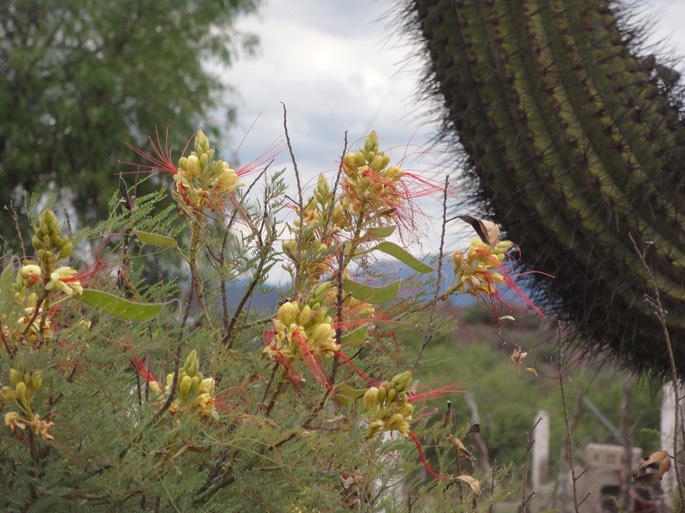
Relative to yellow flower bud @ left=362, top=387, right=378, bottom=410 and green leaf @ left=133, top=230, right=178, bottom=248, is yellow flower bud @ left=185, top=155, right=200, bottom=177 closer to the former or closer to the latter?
green leaf @ left=133, top=230, right=178, bottom=248

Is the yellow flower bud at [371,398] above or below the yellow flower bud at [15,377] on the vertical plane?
below

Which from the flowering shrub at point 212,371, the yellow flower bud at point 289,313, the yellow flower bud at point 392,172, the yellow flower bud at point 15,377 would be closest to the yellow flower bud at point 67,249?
the flowering shrub at point 212,371

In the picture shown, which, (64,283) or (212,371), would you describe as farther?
(212,371)

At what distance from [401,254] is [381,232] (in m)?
0.05

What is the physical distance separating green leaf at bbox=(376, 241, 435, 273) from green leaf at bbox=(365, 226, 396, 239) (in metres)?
0.03

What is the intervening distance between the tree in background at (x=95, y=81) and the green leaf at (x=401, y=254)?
30.4 ft

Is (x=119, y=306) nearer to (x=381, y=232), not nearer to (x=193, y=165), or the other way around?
(x=193, y=165)

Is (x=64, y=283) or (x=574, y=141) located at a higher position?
(x=574, y=141)

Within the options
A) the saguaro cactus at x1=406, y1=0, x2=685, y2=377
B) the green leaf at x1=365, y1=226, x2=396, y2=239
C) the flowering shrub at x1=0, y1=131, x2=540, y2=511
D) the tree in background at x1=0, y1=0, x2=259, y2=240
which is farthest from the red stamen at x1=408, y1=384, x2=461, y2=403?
the tree in background at x1=0, y1=0, x2=259, y2=240

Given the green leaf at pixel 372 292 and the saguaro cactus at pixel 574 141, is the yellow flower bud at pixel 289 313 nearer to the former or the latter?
the green leaf at pixel 372 292

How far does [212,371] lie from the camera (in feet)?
3.77

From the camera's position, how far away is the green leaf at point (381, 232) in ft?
4.32

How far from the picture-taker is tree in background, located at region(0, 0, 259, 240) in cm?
1074

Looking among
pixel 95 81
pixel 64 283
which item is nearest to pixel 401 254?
pixel 64 283
